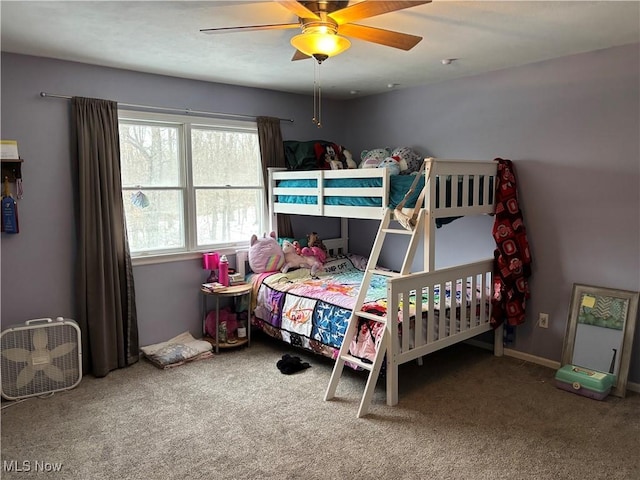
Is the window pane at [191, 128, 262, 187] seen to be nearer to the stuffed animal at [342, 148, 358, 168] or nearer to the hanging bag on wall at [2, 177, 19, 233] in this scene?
the stuffed animal at [342, 148, 358, 168]

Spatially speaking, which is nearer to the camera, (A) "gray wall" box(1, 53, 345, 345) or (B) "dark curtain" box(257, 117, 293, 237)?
(A) "gray wall" box(1, 53, 345, 345)

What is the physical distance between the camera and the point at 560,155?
3588 mm

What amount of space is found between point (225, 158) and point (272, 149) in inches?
18.6

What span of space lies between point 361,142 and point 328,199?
1.33m

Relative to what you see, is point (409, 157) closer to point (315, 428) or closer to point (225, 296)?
point (225, 296)

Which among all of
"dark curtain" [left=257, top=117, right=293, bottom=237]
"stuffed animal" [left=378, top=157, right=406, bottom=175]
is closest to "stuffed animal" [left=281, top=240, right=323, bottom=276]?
"dark curtain" [left=257, top=117, right=293, bottom=237]

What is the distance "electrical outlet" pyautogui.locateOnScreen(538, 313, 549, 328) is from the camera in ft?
12.3

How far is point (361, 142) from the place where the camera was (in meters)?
5.12

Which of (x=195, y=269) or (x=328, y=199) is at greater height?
(x=328, y=199)

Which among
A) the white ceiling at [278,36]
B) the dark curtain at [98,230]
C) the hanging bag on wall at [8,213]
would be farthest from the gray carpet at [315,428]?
the white ceiling at [278,36]

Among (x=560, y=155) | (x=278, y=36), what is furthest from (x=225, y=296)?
(x=560, y=155)

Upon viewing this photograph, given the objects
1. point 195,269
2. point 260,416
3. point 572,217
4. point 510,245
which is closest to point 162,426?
point 260,416

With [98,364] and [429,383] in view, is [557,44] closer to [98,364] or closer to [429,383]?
[429,383]

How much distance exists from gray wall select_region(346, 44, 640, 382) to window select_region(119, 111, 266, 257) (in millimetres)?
1780
